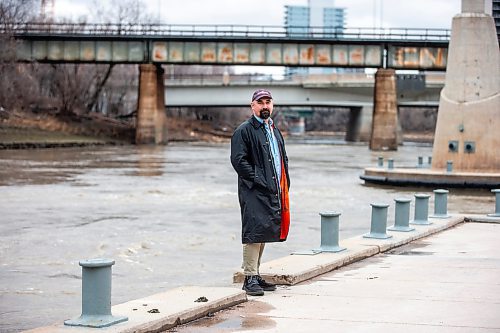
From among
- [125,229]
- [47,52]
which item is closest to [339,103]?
[47,52]

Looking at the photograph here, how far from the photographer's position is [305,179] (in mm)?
43000

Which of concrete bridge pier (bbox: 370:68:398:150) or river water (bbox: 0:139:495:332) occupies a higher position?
concrete bridge pier (bbox: 370:68:398:150)

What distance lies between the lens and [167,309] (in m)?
10.7

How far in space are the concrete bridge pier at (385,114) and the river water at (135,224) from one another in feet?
119

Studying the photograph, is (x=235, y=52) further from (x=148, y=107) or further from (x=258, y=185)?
(x=258, y=185)

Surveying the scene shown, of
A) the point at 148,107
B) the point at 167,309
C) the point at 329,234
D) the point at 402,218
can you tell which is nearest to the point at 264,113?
the point at 167,309

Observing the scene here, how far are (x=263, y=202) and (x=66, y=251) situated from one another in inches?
324

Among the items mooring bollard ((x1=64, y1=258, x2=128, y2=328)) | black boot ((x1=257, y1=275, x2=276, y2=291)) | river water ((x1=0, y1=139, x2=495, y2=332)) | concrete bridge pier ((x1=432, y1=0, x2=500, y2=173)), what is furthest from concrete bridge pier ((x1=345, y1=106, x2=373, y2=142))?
mooring bollard ((x1=64, y1=258, x2=128, y2=328))

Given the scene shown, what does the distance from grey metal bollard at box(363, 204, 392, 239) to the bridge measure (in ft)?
225

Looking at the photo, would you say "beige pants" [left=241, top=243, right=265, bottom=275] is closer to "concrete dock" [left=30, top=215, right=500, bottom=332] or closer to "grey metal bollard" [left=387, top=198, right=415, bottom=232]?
"concrete dock" [left=30, top=215, right=500, bottom=332]

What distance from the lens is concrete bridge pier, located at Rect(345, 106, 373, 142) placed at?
120000 mm

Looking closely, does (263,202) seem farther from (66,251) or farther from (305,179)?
(305,179)

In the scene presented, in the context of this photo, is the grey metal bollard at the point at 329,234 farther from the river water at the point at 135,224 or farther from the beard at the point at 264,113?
the beard at the point at 264,113

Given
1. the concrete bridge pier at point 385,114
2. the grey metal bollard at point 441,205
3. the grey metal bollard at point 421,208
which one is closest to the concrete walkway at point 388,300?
the grey metal bollard at point 421,208
